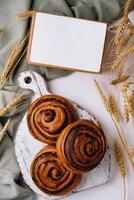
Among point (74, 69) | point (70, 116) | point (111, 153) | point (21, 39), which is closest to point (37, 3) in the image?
point (21, 39)

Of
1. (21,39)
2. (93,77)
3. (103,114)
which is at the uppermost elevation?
(21,39)

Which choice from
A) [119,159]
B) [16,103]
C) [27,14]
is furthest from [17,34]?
[119,159]

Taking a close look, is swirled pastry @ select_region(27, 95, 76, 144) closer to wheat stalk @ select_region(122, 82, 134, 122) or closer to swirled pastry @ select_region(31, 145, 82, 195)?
swirled pastry @ select_region(31, 145, 82, 195)

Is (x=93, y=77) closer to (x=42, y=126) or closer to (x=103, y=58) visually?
(x=103, y=58)

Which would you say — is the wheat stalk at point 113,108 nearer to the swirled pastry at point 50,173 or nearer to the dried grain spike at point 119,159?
the dried grain spike at point 119,159

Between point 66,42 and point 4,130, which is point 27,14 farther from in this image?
point 4,130

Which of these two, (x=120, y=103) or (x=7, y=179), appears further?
(x=120, y=103)

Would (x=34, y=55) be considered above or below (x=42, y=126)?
above
